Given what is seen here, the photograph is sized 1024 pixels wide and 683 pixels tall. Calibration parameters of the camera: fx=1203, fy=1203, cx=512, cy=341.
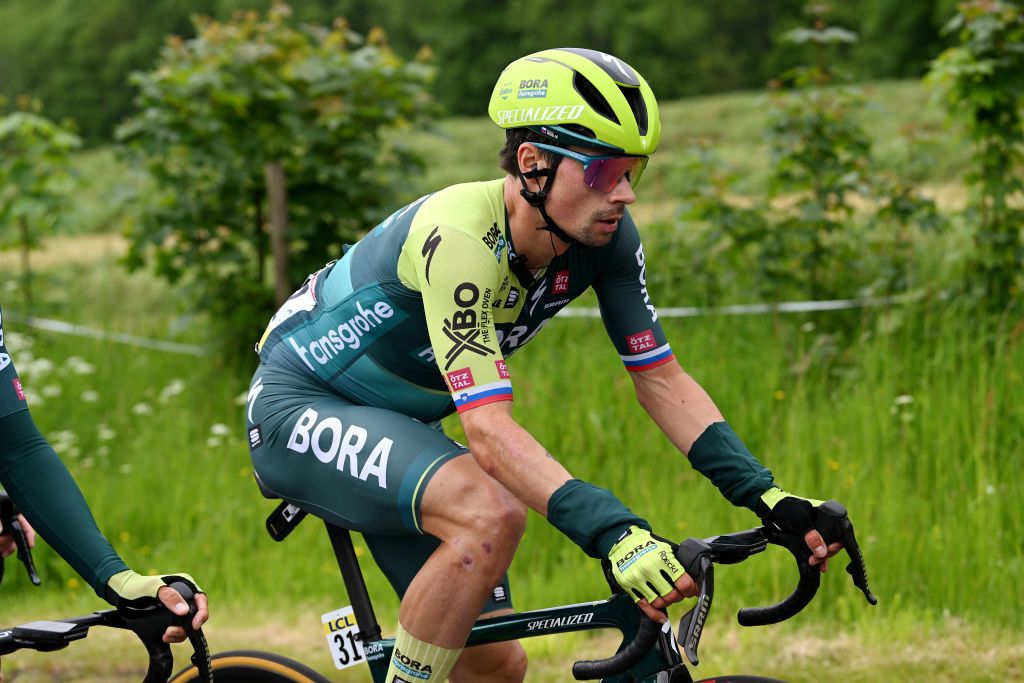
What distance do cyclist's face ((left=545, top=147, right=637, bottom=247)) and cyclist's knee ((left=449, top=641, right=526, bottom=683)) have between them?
→ 43.0 inches

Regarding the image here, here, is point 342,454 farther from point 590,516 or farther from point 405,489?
point 590,516

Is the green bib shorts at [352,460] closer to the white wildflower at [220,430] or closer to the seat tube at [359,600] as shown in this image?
the seat tube at [359,600]

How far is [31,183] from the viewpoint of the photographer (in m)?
8.52

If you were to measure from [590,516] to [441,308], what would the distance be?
2.02ft

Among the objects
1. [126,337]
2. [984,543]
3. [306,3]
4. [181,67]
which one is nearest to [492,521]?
[984,543]

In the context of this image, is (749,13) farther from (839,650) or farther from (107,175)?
(839,650)

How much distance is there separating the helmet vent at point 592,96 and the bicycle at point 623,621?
3.34ft

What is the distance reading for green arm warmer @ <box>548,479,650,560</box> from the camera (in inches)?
97.7


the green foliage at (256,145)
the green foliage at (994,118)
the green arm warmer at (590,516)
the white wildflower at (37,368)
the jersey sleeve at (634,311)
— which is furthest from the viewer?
the green foliage at (256,145)

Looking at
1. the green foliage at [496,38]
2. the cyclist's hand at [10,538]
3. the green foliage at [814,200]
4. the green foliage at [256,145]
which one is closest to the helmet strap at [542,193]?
the cyclist's hand at [10,538]

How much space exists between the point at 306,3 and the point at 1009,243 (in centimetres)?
3483

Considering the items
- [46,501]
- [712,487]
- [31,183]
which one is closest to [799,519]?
[46,501]

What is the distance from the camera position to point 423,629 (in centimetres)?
276

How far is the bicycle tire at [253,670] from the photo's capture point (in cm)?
326
